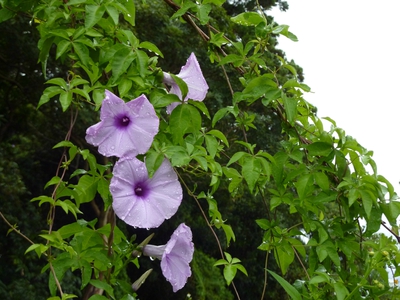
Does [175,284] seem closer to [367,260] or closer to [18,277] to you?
[367,260]

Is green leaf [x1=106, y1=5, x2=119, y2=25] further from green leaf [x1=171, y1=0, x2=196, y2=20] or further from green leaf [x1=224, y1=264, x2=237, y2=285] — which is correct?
green leaf [x1=224, y1=264, x2=237, y2=285]

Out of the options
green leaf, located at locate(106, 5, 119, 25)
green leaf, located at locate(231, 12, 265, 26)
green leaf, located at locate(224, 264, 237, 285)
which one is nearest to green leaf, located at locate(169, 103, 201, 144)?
green leaf, located at locate(106, 5, 119, 25)

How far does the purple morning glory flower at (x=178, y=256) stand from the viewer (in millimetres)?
870

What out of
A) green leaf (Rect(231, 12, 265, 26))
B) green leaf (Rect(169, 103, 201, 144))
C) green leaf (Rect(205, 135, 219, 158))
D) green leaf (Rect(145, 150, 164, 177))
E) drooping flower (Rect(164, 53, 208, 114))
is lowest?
green leaf (Rect(205, 135, 219, 158))

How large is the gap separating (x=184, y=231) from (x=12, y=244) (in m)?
4.48

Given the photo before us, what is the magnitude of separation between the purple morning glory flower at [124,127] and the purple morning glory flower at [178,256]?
16 cm

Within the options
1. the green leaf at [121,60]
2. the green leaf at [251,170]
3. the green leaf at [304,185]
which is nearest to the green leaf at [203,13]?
the green leaf at [121,60]

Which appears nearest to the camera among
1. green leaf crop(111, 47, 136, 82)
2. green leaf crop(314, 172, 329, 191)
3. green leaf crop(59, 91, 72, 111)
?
green leaf crop(111, 47, 136, 82)

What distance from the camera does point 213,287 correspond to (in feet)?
20.4

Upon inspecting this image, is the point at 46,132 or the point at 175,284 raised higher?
the point at 175,284

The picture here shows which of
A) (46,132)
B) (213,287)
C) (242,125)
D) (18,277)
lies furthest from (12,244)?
(242,125)

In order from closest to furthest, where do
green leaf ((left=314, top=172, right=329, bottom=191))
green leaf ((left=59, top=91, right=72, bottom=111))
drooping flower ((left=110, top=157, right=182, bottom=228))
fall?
drooping flower ((left=110, top=157, right=182, bottom=228)) → green leaf ((left=59, top=91, right=72, bottom=111)) → green leaf ((left=314, top=172, right=329, bottom=191))

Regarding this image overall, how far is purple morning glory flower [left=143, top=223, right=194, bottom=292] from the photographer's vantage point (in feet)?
2.85

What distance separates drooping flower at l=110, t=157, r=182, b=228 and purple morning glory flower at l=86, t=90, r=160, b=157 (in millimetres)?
27
